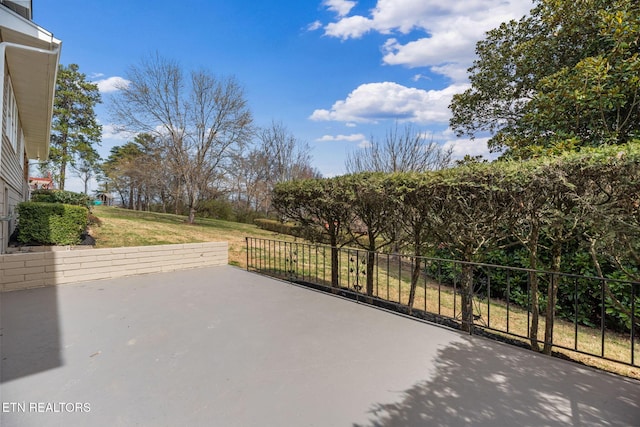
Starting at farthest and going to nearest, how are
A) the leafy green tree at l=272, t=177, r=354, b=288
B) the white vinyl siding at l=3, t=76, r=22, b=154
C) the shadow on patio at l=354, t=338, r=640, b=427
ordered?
1. the white vinyl siding at l=3, t=76, r=22, b=154
2. the leafy green tree at l=272, t=177, r=354, b=288
3. the shadow on patio at l=354, t=338, r=640, b=427

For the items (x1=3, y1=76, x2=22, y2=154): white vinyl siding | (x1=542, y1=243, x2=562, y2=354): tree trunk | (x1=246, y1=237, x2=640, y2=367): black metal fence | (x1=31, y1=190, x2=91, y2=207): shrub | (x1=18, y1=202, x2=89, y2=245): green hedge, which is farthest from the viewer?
(x1=31, y1=190, x2=91, y2=207): shrub

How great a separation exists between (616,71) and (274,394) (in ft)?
21.6

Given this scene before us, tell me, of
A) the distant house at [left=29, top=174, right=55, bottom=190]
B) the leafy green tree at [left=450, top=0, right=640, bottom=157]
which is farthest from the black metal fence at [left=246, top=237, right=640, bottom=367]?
the distant house at [left=29, top=174, right=55, bottom=190]

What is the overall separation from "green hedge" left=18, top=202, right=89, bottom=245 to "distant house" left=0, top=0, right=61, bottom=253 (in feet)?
1.28

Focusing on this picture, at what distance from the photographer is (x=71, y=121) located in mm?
19984

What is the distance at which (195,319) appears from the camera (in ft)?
11.4

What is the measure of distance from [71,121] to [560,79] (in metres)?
25.6

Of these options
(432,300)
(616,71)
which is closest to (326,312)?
(432,300)

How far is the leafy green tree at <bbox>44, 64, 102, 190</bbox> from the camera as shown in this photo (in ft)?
61.7

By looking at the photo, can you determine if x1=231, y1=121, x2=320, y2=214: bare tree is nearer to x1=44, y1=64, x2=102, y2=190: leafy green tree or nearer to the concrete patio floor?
x1=44, y1=64, x2=102, y2=190: leafy green tree

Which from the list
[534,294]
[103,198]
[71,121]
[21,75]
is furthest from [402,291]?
[103,198]

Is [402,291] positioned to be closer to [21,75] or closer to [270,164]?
[21,75]

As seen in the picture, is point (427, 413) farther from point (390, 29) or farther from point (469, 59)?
point (390, 29)

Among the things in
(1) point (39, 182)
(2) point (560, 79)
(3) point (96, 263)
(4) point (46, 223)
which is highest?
(2) point (560, 79)
